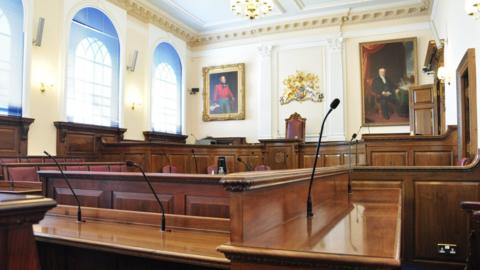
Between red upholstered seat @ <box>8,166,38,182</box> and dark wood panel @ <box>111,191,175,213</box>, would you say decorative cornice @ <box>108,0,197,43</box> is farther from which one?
dark wood panel @ <box>111,191,175,213</box>

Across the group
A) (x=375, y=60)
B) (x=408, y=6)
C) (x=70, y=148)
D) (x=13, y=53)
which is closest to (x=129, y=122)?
(x=70, y=148)

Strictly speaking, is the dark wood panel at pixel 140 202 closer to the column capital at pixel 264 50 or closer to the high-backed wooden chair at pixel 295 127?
the high-backed wooden chair at pixel 295 127

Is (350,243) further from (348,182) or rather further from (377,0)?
(377,0)

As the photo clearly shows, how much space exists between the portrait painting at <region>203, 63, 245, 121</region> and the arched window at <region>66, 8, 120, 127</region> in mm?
3219

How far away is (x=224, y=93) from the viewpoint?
37.0 ft

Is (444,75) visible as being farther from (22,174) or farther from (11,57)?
(11,57)

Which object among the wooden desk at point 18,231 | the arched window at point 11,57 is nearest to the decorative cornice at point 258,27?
the arched window at point 11,57

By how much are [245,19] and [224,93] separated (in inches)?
85.6

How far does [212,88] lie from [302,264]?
1054 centimetres

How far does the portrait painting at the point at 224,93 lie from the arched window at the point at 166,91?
0.82 meters

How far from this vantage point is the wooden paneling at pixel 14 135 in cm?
630

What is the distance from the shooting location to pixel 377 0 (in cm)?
938

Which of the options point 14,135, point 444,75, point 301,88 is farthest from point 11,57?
point 444,75

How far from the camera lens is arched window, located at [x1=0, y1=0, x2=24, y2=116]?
6480 mm
